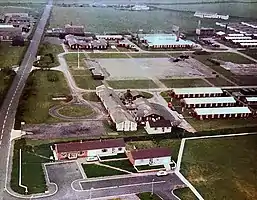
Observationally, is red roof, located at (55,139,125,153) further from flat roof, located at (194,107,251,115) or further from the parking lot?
the parking lot

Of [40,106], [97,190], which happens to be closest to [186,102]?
[40,106]

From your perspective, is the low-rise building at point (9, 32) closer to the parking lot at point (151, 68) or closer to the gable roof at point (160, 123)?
the parking lot at point (151, 68)

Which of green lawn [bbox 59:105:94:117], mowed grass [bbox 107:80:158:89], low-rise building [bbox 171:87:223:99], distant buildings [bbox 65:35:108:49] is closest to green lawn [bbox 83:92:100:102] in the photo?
green lawn [bbox 59:105:94:117]

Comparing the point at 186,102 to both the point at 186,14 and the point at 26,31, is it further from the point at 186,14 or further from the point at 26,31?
the point at 186,14

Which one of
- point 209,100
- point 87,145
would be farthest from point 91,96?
point 87,145

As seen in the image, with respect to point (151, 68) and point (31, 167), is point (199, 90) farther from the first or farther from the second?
point (31, 167)

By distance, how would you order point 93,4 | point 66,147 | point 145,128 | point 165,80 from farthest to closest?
1. point 93,4
2. point 165,80
3. point 145,128
4. point 66,147
